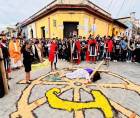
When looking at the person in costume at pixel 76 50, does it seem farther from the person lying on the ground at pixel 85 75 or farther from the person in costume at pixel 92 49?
the person lying on the ground at pixel 85 75

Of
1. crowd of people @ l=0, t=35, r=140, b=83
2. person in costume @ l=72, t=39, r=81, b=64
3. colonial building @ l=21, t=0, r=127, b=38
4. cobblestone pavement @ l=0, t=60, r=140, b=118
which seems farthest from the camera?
colonial building @ l=21, t=0, r=127, b=38

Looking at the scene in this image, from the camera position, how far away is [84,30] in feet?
81.9

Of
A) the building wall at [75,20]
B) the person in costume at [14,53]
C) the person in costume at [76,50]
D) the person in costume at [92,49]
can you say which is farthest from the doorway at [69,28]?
the person in costume at [14,53]

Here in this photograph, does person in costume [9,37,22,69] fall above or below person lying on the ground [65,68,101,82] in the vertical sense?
above

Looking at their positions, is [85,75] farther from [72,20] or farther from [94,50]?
[72,20]

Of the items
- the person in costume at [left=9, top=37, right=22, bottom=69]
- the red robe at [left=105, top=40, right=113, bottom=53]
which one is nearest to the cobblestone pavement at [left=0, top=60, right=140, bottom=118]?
the person in costume at [left=9, top=37, right=22, bottom=69]

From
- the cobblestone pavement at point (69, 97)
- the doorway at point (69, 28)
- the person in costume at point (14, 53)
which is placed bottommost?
the cobblestone pavement at point (69, 97)

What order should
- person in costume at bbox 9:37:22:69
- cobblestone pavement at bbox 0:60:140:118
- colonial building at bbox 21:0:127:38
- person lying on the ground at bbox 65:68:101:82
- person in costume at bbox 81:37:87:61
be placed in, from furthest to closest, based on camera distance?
colonial building at bbox 21:0:127:38, person in costume at bbox 81:37:87:61, person in costume at bbox 9:37:22:69, person lying on the ground at bbox 65:68:101:82, cobblestone pavement at bbox 0:60:140:118

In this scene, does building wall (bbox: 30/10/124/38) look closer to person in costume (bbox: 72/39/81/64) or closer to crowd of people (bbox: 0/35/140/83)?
crowd of people (bbox: 0/35/140/83)

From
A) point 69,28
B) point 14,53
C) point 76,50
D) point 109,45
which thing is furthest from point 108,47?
point 69,28

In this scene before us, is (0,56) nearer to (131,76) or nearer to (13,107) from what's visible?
(13,107)

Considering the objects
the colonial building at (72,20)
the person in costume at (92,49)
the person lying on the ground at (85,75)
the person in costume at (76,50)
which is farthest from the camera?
the colonial building at (72,20)

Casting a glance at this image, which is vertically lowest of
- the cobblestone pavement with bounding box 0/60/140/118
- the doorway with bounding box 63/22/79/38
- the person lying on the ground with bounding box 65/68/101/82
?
the cobblestone pavement with bounding box 0/60/140/118

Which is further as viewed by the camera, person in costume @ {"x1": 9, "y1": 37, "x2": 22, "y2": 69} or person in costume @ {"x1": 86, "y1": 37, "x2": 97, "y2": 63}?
person in costume @ {"x1": 86, "y1": 37, "x2": 97, "y2": 63}
